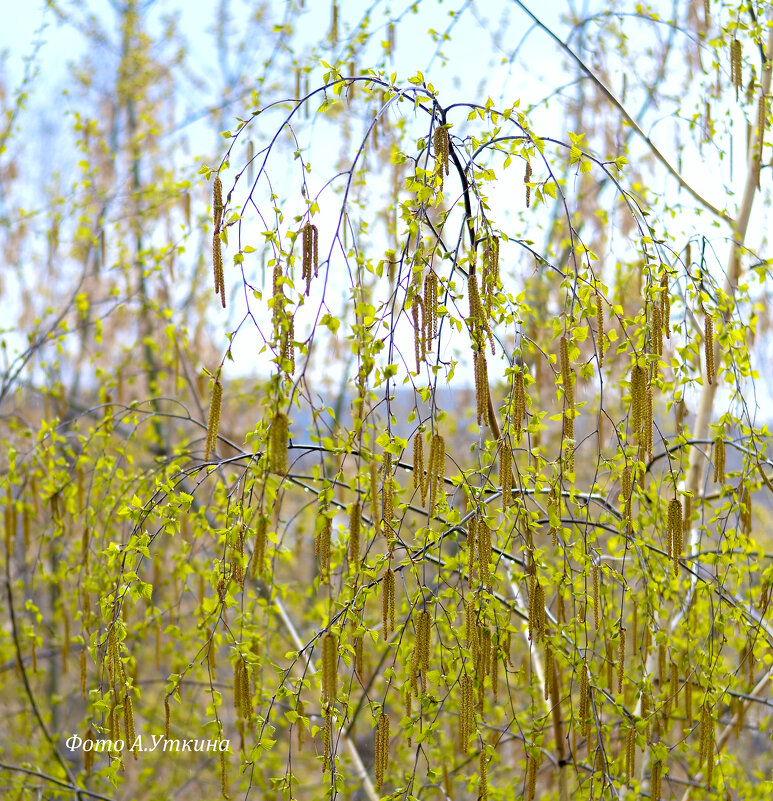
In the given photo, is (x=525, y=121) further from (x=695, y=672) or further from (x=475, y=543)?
(x=695, y=672)

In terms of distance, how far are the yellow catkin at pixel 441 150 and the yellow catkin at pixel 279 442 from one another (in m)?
0.50

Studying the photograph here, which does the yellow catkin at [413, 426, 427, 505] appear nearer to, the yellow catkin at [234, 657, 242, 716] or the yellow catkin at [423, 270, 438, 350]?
the yellow catkin at [423, 270, 438, 350]

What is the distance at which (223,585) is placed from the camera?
1529mm

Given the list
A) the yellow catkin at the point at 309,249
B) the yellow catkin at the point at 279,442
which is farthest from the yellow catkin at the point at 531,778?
the yellow catkin at the point at 309,249

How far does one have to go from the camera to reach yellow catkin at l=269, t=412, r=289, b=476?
126cm

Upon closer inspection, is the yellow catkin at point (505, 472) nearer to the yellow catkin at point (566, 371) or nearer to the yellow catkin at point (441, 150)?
the yellow catkin at point (566, 371)

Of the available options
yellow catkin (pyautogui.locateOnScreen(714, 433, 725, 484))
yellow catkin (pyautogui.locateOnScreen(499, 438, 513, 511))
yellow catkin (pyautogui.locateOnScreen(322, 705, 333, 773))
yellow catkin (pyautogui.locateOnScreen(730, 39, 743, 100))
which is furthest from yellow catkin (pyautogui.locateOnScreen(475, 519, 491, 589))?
yellow catkin (pyautogui.locateOnScreen(730, 39, 743, 100))

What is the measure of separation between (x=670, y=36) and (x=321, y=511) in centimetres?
279

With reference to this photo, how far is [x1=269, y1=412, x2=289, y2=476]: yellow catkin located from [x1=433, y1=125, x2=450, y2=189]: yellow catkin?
1.63 ft

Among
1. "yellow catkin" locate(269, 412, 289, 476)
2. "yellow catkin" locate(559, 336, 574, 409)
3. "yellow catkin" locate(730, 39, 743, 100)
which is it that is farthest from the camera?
"yellow catkin" locate(730, 39, 743, 100)

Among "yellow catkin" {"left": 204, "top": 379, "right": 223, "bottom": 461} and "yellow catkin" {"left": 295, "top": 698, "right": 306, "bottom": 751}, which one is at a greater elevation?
"yellow catkin" {"left": 204, "top": 379, "right": 223, "bottom": 461}

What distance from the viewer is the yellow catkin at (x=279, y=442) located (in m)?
1.26

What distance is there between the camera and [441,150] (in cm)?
141

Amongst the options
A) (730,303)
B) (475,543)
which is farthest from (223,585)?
(730,303)
